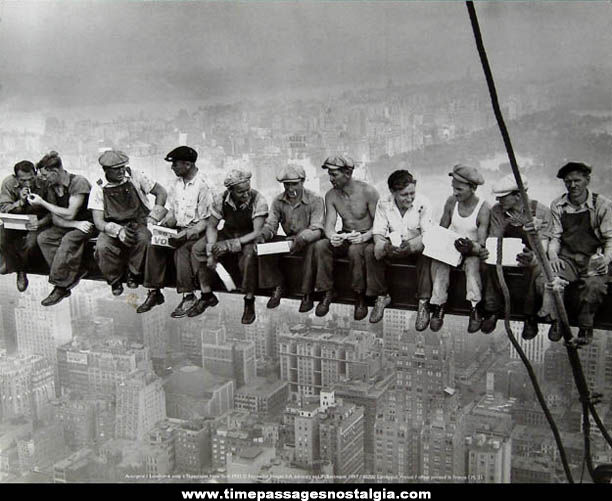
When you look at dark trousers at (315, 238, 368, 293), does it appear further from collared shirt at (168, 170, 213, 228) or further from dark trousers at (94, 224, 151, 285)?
dark trousers at (94, 224, 151, 285)

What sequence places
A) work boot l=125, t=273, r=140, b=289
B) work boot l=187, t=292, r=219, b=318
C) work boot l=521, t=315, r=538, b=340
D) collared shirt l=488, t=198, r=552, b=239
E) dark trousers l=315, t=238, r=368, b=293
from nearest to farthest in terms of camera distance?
collared shirt l=488, t=198, r=552, b=239, work boot l=521, t=315, r=538, b=340, dark trousers l=315, t=238, r=368, b=293, work boot l=187, t=292, r=219, b=318, work boot l=125, t=273, r=140, b=289

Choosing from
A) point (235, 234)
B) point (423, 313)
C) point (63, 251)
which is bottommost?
point (423, 313)

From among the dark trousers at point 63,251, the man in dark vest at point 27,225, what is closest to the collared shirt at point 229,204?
the dark trousers at point 63,251

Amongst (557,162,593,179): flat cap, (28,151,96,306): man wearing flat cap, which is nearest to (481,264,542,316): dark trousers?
(557,162,593,179): flat cap

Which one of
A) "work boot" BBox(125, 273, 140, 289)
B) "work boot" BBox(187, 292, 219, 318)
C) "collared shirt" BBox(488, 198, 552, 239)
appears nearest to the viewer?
"collared shirt" BBox(488, 198, 552, 239)

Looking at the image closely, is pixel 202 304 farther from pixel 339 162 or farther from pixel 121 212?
pixel 339 162

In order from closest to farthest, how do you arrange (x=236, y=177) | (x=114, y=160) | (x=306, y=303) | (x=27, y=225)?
(x=236, y=177), (x=306, y=303), (x=114, y=160), (x=27, y=225)

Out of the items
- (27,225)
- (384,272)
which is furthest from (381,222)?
(27,225)

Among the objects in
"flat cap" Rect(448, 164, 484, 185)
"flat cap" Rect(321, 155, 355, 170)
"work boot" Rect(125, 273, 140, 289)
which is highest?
"flat cap" Rect(321, 155, 355, 170)

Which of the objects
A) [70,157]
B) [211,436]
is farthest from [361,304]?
[70,157]
